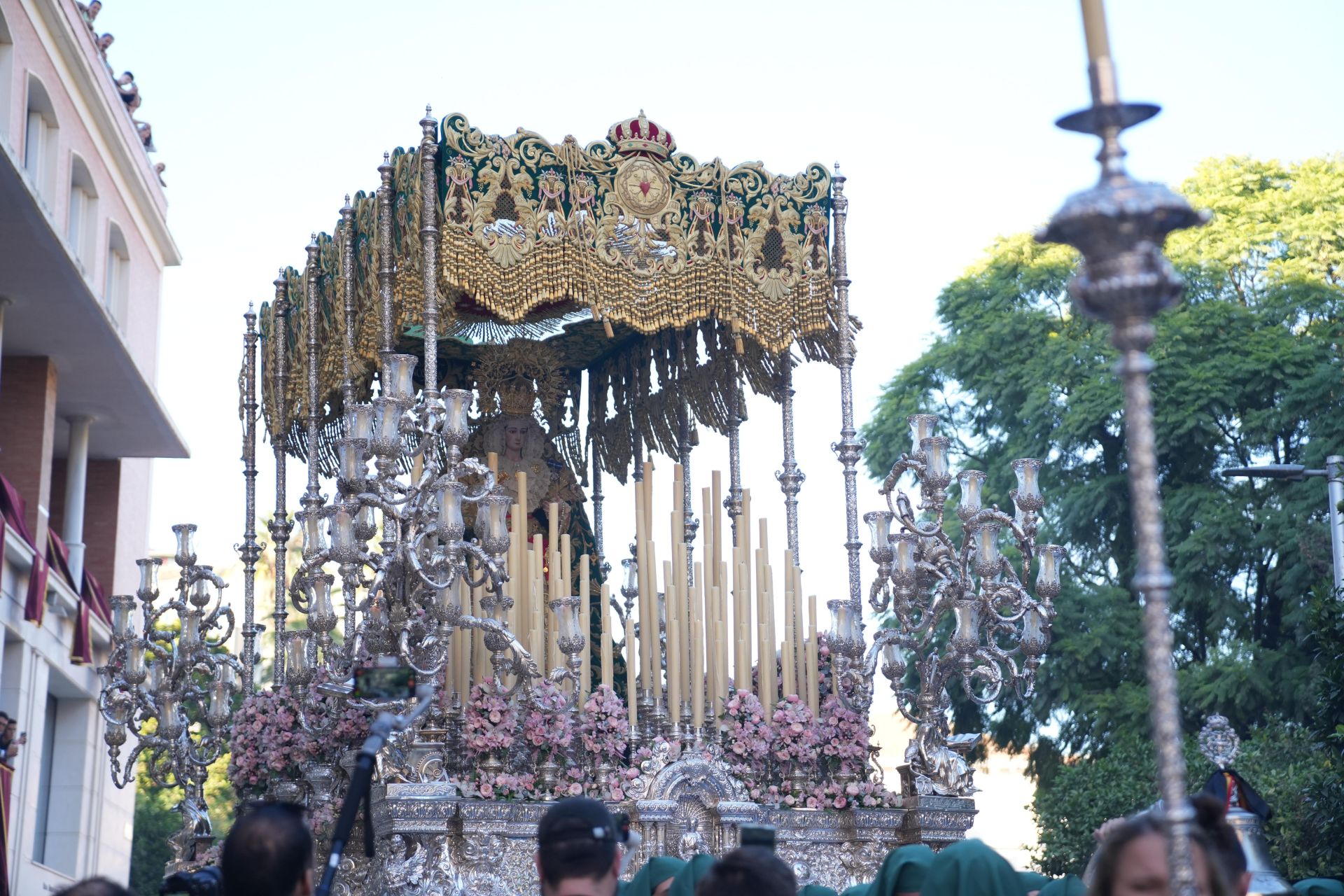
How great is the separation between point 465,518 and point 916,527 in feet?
12.1

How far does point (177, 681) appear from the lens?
1310cm

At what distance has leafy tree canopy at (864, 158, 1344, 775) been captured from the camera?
68.6 ft

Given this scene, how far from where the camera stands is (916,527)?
1049 cm

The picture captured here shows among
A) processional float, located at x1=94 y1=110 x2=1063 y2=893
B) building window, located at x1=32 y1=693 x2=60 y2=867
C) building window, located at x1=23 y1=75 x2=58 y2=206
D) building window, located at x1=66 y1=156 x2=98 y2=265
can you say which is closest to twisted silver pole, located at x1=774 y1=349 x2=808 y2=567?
processional float, located at x1=94 y1=110 x2=1063 y2=893

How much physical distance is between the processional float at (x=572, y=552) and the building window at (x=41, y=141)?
7140mm

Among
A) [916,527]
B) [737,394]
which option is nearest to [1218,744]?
[916,527]

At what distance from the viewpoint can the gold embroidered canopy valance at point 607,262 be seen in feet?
37.8

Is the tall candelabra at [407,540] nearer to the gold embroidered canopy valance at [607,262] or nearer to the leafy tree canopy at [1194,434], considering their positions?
the gold embroidered canopy valance at [607,262]

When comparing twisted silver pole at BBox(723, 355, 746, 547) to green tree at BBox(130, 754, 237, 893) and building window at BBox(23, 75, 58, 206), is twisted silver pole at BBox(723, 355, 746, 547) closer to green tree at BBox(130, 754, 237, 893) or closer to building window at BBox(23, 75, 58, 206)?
building window at BBox(23, 75, 58, 206)

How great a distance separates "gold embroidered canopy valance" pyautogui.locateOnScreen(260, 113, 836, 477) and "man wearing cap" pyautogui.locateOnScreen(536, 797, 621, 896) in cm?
712

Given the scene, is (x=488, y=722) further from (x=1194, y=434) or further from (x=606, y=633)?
(x=1194, y=434)

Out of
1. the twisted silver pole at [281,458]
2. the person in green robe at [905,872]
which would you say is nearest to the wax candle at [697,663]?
the twisted silver pole at [281,458]

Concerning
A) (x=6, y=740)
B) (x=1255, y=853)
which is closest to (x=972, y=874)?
(x=1255, y=853)

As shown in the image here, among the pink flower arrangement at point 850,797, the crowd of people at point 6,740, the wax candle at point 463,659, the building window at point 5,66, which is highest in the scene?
the building window at point 5,66
